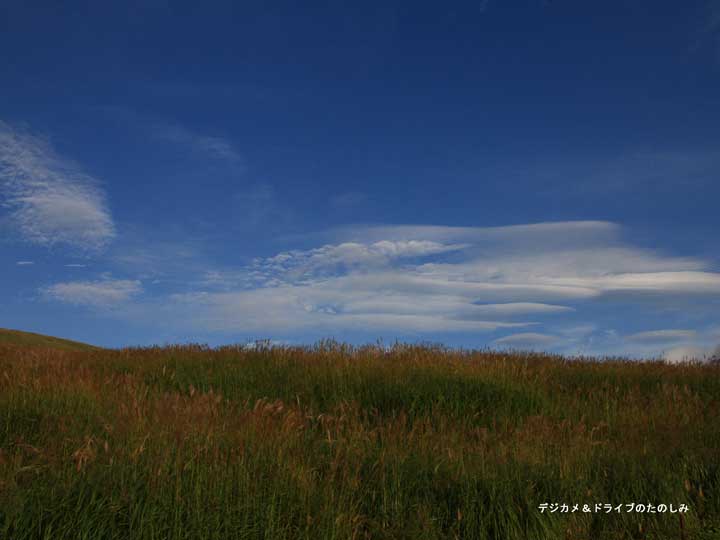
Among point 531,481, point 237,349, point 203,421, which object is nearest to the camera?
point 531,481

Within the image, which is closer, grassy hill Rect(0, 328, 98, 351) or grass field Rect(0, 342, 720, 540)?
grass field Rect(0, 342, 720, 540)

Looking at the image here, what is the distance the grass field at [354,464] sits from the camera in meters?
3.70

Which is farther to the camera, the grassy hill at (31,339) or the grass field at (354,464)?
the grassy hill at (31,339)

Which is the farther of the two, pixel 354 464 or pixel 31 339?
pixel 31 339

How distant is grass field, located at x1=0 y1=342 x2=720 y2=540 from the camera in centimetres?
370

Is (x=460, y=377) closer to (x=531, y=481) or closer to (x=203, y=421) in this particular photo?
(x=531, y=481)

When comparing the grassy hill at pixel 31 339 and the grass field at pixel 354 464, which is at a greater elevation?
the grassy hill at pixel 31 339

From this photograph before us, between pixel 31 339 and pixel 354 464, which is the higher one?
pixel 31 339

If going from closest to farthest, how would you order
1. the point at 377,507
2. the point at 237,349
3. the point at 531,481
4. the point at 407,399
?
the point at 377,507 → the point at 531,481 → the point at 407,399 → the point at 237,349

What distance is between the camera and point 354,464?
473 cm

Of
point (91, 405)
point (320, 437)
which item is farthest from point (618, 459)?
point (91, 405)

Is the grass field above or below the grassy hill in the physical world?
below

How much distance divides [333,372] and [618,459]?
3952 mm

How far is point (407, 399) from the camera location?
24.0 feet
